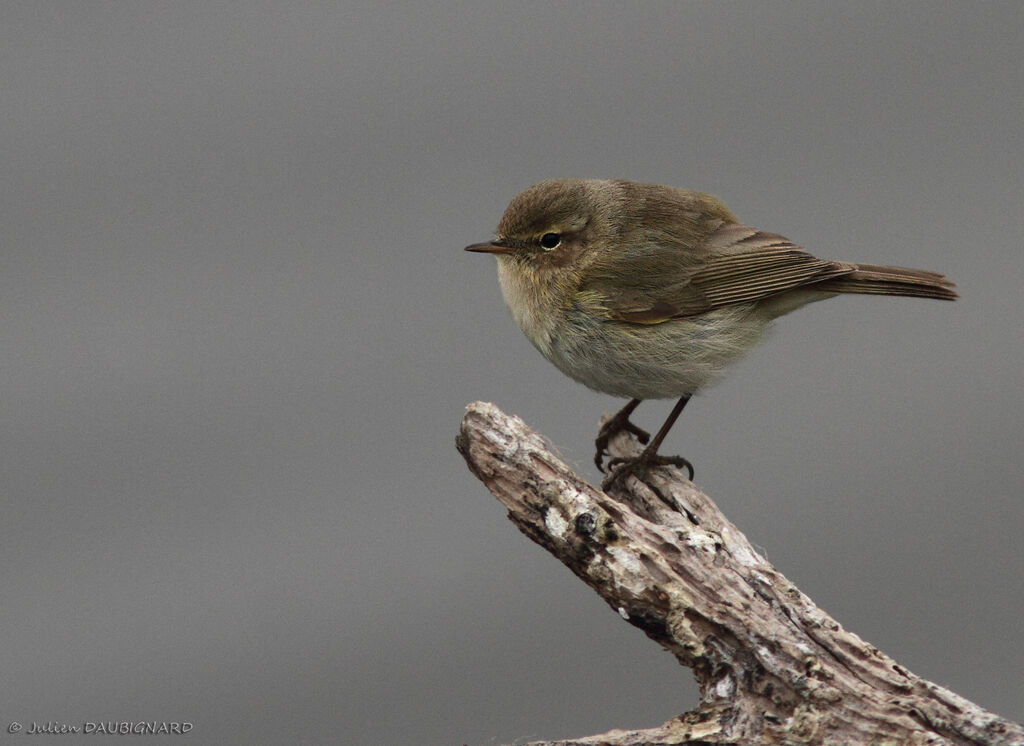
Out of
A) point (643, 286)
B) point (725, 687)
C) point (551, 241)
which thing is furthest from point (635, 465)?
point (725, 687)

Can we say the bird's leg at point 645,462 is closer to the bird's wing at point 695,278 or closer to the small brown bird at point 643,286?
the small brown bird at point 643,286

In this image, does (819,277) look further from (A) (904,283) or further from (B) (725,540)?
(B) (725,540)

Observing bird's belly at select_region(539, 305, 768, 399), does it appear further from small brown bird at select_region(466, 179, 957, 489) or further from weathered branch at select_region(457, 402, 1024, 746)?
weathered branch at select_region(457, 402, 1024, 746)

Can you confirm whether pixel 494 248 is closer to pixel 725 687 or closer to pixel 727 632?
pixel 727 632

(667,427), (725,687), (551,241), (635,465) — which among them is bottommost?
(725,687)

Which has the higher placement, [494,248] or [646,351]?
[494,248]
